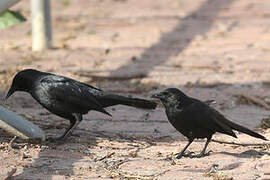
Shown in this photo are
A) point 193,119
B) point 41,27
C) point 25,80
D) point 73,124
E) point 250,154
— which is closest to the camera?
point 193,119

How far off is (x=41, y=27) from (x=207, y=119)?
5.04 metres

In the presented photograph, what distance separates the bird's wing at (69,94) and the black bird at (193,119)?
2.28 ft

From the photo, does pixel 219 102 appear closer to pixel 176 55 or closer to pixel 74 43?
pixel 176 55

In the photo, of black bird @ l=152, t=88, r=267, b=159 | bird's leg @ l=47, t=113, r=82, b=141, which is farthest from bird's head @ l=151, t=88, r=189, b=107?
bird's leg @ l=47, t=113, r=82, b=141

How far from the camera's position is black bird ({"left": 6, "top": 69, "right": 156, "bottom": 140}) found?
5441 millimetres

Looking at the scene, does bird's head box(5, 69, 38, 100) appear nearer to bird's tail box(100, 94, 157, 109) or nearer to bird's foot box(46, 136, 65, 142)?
bird's foot box(46, 136, 65, 142)

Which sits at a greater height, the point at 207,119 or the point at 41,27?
the point at 207,119

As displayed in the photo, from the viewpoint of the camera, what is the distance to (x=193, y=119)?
4992mm

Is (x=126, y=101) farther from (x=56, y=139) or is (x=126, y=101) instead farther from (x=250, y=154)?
(x=250, y=154)

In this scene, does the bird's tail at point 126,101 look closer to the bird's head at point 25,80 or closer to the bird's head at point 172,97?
the bird's head at point 172,97

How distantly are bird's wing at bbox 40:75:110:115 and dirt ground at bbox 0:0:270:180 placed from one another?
31 centimetres

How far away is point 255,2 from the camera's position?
486 inches

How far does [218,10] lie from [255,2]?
0.81m

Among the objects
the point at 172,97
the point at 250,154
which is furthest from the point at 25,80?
the point at 250,154
